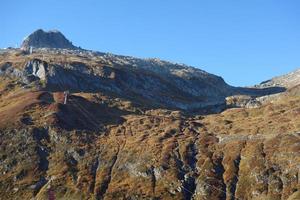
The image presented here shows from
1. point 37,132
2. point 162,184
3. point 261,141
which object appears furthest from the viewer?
point 37,132

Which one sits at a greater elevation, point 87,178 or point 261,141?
point 261,141

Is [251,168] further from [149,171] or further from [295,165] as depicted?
[149,171]

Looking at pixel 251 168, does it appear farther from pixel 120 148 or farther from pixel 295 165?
pixel 120 148

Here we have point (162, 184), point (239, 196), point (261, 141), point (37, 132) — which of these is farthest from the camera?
point (37, 132)

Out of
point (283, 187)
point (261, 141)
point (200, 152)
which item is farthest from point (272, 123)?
point (283, 187)

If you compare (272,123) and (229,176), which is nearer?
(229,176)

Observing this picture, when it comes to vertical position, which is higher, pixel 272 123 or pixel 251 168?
pixel 272 123

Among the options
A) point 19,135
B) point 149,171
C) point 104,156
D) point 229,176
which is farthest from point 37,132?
point 229,176

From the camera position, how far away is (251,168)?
16012 centimetres

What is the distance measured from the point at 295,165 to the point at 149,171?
155ft

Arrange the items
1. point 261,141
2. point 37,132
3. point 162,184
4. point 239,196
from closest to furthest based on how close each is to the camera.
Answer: point 239,196 → point 162,184 → point 261,141 → point 37,132

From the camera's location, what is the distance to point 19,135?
189 metres

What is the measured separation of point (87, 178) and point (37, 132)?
134 ft

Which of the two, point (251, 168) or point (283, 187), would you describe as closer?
point (283, 187)
